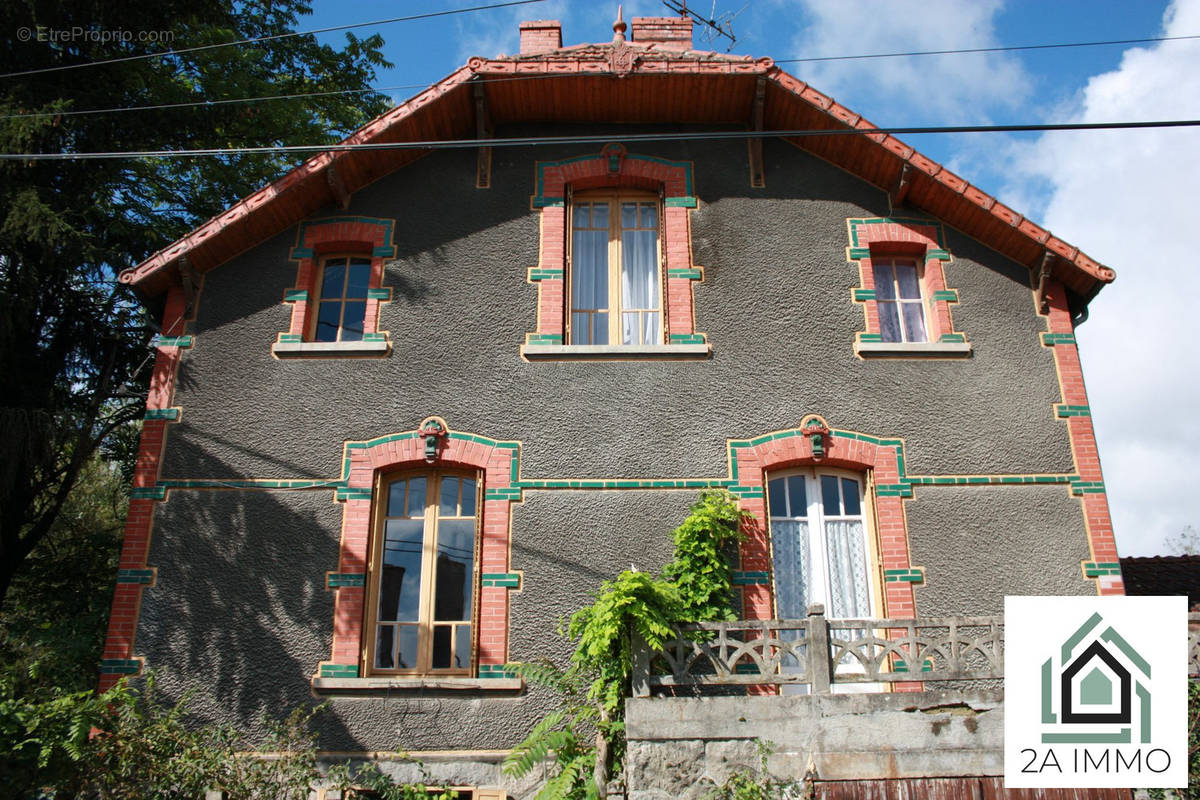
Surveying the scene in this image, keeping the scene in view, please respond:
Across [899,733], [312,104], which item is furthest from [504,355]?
[312,104]

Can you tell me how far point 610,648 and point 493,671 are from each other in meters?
1.45

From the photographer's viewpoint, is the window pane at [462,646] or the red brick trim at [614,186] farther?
the red brick trim at [614,186]

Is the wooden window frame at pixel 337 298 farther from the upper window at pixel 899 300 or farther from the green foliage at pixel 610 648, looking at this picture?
the upper window at pixel 899 300

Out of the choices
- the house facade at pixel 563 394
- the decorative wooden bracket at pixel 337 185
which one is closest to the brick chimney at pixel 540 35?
the house facade at pixel 563 394

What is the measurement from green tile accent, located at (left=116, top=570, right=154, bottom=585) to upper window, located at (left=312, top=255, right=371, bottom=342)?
2925 millimetres

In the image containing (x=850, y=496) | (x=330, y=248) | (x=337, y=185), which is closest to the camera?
(x=850, y=496)

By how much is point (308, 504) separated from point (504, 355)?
248cm

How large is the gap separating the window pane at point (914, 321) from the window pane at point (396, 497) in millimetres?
5648

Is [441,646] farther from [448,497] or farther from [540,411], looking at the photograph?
[540,411]

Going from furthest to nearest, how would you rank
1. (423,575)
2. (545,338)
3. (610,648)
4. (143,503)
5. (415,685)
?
(545,338)
(143,503)
(423,575)
(415,685)
(610,648)

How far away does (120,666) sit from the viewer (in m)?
9.19

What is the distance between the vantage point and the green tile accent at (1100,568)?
954 centimetres

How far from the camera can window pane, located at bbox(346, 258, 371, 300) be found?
11102mm

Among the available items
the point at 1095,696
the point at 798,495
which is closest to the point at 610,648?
the point at 798,495
